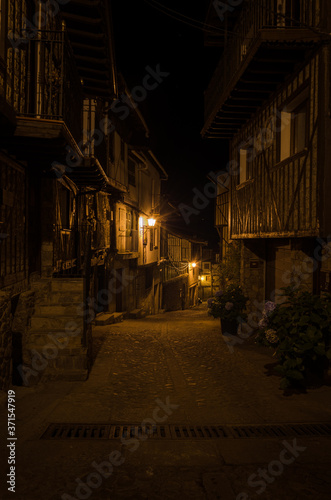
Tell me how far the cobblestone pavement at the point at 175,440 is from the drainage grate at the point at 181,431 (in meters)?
0.14

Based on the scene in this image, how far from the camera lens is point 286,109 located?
8938 mm

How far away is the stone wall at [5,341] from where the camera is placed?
18.9ft

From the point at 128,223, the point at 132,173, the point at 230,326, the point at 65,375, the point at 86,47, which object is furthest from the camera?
the point at 132,173

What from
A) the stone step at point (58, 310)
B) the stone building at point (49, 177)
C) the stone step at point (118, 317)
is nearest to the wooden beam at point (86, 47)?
the stone building at point (49, 177)

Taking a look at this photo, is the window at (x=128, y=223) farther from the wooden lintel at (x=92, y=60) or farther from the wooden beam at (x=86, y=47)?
the wooden beam at (x=86, y=47)

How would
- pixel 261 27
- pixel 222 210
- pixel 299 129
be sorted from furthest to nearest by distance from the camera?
pixel 222 210 → pixel 299 129 → pixel 261 27

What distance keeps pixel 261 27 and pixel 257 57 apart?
0.84m

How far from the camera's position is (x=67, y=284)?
324 inches

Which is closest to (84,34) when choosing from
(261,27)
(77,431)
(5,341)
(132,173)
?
(261,27)

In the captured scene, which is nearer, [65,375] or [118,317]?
[65,375]

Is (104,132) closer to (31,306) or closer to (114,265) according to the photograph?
(114,265)

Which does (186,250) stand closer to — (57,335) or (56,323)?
(56,323)

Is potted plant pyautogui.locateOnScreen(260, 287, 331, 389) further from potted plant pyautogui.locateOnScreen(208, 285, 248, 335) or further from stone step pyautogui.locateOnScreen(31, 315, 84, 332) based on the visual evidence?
potted plant pyautogui.locateOnScreen(208, 285, 248, 335)

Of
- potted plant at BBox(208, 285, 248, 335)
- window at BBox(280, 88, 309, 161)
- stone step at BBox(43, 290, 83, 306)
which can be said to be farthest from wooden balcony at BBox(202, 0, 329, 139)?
stone step at BBox(43, 290, 83, 306)
